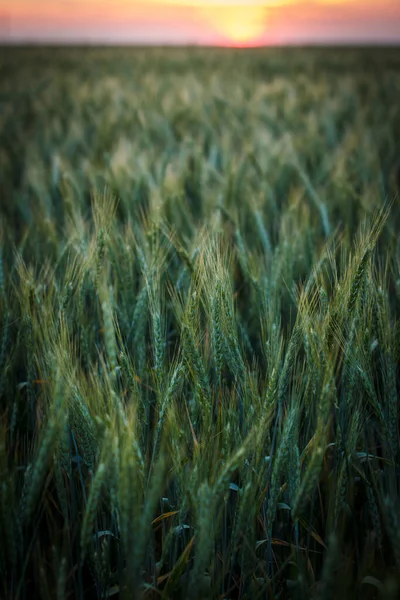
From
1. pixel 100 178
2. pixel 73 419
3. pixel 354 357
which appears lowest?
pixel 73 419

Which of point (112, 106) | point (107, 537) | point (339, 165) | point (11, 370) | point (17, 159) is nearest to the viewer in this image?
point (107, 537)

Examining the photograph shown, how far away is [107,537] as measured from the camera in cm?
90

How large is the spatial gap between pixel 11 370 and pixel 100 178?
4.73 ft

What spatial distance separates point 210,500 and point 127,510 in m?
0.12

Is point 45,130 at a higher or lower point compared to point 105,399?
higher

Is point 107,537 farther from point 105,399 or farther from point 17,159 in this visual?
point 17,159

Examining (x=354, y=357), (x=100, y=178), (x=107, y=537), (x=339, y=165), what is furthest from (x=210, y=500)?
(x=339, y=165)

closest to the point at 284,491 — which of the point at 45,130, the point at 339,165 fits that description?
the point at 339,165

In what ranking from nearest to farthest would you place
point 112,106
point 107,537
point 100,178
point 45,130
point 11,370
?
point 107,537
point 11,370
point 100,178
point 45,130
point 112,106

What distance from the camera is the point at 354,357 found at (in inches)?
38.5

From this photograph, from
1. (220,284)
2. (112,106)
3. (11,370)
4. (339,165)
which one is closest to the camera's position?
(220,284)

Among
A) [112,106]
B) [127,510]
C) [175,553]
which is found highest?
[112,106]

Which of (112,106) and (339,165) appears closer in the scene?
(339,165)

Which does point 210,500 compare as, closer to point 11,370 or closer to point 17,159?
point 11,370
